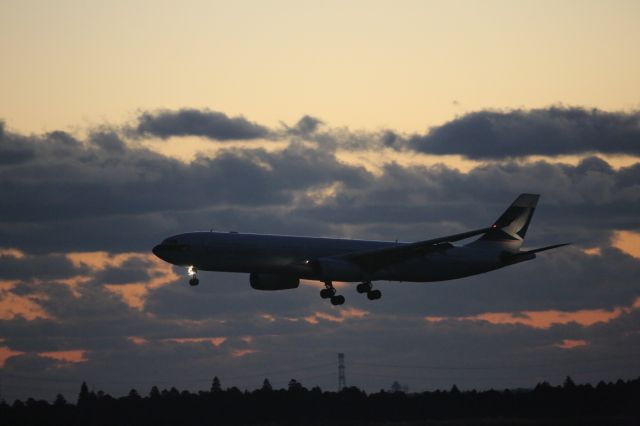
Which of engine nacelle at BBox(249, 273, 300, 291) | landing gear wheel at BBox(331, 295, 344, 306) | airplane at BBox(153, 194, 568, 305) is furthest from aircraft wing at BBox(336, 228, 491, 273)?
engine nacelle at BBox(249, 273, 300, 291)

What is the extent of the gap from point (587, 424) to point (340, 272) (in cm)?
2462

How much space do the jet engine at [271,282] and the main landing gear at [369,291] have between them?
231 inches

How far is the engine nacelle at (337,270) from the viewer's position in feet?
368

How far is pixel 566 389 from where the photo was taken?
486ft

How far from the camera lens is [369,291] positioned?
395 feet

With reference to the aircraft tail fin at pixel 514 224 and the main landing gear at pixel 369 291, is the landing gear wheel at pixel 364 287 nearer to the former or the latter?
the main landing gear at pixel 369 291

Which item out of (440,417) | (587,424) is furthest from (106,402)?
(587,424)

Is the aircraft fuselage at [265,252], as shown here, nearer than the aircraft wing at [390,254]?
Yes

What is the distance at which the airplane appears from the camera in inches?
4296

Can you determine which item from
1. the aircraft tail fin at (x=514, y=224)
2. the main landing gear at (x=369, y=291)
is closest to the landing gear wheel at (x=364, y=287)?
the main landing gear at (x=369, y=291)

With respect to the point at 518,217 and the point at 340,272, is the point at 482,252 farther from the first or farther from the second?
the point at 340,272

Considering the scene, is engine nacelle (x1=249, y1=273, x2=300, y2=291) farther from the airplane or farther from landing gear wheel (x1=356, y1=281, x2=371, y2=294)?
landing gear wheel (x1=356, y1=281, x2=371, y2=294)

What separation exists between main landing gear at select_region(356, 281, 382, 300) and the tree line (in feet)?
52.9

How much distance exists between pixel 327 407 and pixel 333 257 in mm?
47153
